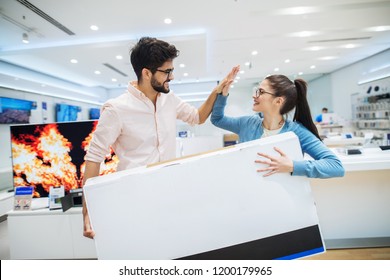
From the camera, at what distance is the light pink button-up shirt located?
1058 mm

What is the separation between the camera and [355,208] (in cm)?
214

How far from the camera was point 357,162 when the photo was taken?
5.87ft

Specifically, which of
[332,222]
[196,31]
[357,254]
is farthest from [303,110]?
[196,31]

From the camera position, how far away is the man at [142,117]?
1.06 meters

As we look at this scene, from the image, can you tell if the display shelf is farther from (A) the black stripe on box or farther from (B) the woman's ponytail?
(A) the black stripe on box

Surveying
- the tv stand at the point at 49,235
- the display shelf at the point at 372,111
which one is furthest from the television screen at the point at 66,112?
the display shelf at the point at 372,111

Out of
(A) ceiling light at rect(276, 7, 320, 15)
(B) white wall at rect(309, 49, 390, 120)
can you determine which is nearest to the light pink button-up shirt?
(A) ceiling light at rect(276, 7, 320, 15)

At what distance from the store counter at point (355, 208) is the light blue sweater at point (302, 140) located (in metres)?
1.19

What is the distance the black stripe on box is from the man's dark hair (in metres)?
0.89

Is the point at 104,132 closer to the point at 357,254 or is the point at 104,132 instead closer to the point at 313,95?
the point at 357,254

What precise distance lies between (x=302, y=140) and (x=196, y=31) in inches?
170

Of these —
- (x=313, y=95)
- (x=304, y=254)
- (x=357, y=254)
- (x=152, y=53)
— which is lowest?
(x=357, y=254)

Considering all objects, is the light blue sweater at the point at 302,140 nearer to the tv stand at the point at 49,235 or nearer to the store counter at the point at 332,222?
the store counter at the point at 332,222
